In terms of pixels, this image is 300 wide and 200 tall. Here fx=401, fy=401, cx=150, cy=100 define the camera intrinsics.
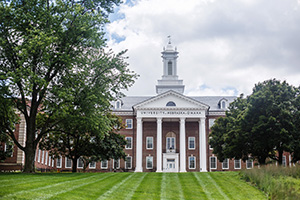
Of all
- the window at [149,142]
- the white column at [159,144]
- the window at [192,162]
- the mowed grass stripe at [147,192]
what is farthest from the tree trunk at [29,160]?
the window at [192,162]

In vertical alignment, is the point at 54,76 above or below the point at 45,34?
below

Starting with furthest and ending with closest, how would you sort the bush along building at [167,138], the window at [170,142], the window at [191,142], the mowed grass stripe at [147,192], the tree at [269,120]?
the window at [191,142], the window at [170,142], the bush along building at [167,138], the tree at [269,120], the mowed grass stripe at [147,192]

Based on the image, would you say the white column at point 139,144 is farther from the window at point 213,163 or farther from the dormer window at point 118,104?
the window at point 213,163

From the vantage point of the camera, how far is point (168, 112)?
6059 centimetres

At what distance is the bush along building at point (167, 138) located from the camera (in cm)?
5947

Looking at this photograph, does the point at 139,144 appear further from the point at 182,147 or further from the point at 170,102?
the point at 170,102

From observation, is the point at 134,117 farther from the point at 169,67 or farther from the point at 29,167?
the point at 29,167

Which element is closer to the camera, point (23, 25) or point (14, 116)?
point (23, 25)

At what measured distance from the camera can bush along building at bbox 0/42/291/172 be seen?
59.5 m

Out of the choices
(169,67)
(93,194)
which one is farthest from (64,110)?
(169,67)

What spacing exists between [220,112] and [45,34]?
145 feet

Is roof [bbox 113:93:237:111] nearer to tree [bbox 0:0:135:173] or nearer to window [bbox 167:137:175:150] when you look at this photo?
window [bbox 167:137:175:150]

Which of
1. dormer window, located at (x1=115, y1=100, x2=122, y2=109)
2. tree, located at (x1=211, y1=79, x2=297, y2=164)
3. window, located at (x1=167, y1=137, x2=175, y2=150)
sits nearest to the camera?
tree, located at (x1=211, y1=79, x2=297, y2=164)

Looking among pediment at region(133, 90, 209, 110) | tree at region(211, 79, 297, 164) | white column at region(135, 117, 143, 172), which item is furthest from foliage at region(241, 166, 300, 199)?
pediment at region(133, 90, 209, 110)
